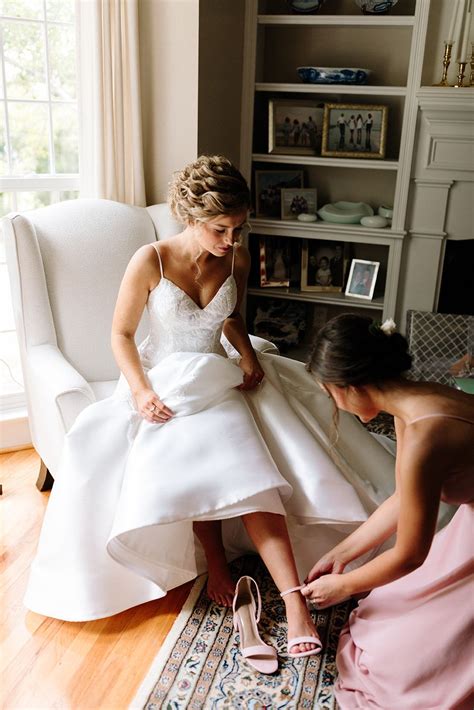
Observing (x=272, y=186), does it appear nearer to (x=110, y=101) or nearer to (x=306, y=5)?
(x=306, y=5)

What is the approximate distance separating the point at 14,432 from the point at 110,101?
4.98 feet

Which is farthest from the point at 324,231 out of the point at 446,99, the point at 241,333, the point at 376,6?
the point at 241,333

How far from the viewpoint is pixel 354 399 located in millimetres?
1534

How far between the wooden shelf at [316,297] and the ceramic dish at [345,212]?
42 cm

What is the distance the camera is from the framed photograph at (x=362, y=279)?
3803 mm

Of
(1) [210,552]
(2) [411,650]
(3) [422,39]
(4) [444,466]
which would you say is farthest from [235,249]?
(3) [422,39]

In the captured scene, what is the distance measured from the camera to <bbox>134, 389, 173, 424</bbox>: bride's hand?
2060mm

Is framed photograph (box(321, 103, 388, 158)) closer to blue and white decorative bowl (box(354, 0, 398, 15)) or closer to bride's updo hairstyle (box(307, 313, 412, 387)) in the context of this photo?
blue and white decorative bowl (box(354, 0, 398, 15))

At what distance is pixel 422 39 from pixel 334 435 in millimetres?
2143

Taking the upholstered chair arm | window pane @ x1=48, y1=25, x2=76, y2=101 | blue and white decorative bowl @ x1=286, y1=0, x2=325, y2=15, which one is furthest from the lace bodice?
blue and white decorative bowl @ x1=286, y1=0, x2=325, y2=15

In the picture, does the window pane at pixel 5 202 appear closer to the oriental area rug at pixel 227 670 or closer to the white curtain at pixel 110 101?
the white curtain at pixel 110 101

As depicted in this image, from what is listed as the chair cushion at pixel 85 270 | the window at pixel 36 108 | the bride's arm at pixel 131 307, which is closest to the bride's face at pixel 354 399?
the bride's arm at pixel 131 307

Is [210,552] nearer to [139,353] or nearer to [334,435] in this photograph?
[334,435]

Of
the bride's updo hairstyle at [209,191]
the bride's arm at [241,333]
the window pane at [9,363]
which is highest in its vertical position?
the bride's updo hairstyle at [209,191]
